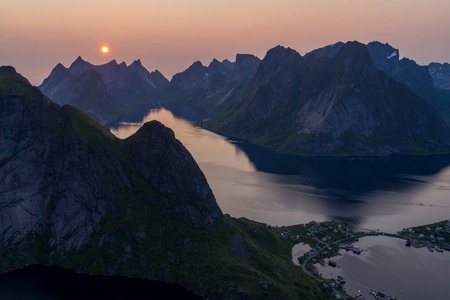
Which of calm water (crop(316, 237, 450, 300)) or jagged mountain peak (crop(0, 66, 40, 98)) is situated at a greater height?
jagged mountain peak (crop(0, 66, 40, 98))

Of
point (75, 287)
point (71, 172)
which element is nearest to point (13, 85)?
point (71, 172)

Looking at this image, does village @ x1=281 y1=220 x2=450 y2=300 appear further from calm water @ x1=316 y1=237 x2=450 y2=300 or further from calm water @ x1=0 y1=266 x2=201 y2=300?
calm water @ x1=0 y1=266 x2=201 y2=300

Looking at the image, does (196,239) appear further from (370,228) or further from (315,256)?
(370,228)

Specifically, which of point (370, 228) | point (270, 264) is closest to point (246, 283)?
point (270, 264)

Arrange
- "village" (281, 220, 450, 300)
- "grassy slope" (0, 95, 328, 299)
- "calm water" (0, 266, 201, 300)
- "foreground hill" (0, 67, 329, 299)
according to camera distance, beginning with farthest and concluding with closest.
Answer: "village" (281, 220, 450, 300) → "foreground hill" (0, 67, 329, 299) → "grassy slope" (0, 95, 328, 299) → "calm water" (0, 266, 201, 300)

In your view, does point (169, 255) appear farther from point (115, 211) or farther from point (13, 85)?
point (13, 85)

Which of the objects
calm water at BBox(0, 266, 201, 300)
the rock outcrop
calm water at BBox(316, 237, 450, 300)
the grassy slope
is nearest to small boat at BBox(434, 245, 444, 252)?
calm water at BBox(316, 237, 450, 300)

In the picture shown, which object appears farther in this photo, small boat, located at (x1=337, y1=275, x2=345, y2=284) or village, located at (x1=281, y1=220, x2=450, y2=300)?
village, located at (x1=281, y1=220, x2=450, y2=300)
